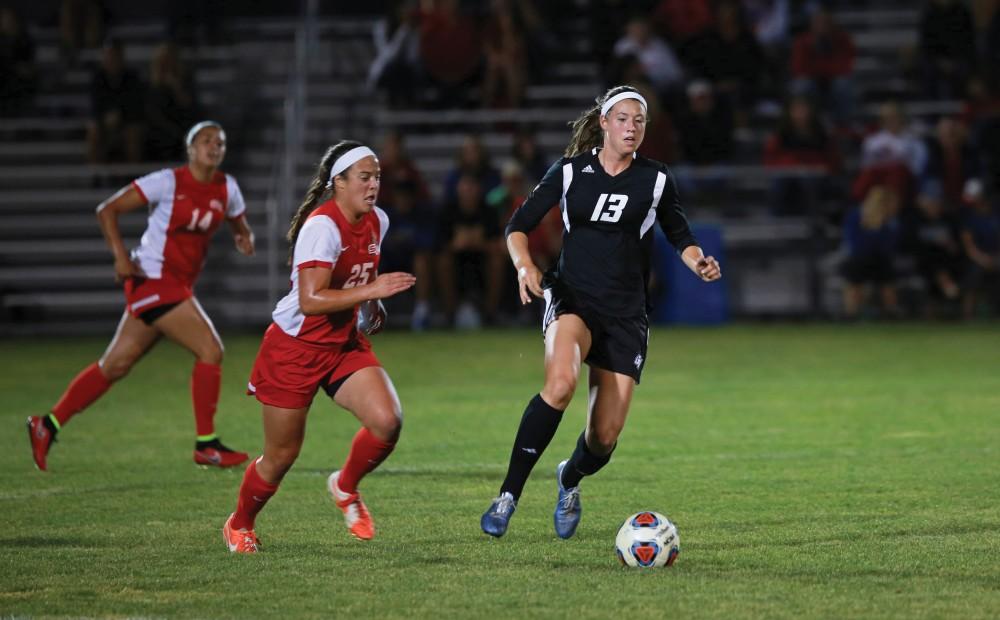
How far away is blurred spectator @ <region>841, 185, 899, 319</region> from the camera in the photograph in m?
20.0

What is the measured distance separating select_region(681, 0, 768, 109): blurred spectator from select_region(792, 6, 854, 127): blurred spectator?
0.58m

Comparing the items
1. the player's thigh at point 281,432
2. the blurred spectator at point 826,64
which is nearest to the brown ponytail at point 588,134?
the player's thigh at point 281,432

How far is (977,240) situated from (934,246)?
622 millimetres

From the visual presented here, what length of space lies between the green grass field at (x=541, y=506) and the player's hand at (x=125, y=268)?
1.19 metres

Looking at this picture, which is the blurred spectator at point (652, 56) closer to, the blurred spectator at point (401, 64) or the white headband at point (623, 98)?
the blurred spectator at point (401, 64)

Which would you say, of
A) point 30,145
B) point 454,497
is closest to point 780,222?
point 30,145

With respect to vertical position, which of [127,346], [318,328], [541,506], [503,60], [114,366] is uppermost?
[503,60]

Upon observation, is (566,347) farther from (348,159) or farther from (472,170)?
(472,170)

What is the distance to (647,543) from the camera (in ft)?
21.5

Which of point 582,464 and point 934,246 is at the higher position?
point 582,464

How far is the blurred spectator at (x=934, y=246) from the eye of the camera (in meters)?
20.3

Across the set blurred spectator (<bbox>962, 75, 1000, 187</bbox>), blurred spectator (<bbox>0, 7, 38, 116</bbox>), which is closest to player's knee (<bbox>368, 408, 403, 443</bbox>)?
blurred spectator (<bbox>962, 75, 1000, 187</bbox>)

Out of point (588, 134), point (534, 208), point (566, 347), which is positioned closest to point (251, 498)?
point (566, 347)

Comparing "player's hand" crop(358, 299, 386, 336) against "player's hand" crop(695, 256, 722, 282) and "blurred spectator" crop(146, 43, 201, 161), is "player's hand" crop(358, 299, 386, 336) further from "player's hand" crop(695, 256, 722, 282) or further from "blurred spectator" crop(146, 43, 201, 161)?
"blurred spectator" crop(146, 43, 201, 161)
